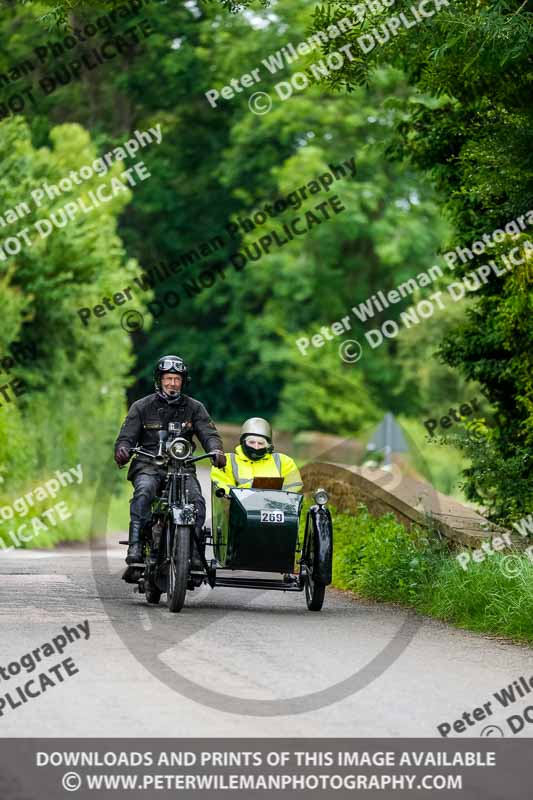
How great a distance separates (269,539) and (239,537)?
0.25 m

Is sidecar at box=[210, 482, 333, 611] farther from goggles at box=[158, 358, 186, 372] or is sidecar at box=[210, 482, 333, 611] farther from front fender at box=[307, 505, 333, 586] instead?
goggles at box=[158, 358, 186, 372]

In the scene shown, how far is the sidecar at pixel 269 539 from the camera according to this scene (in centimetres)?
1316

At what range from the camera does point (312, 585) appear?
44.7ft

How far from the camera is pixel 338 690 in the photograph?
9.28 m

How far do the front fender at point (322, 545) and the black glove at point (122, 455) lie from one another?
1.65 m

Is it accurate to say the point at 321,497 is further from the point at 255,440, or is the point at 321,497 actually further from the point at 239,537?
the point at 255,440

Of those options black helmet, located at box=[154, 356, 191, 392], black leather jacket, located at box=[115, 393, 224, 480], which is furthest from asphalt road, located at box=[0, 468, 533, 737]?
black helmet, located at box=[154, 356, 191, 392]

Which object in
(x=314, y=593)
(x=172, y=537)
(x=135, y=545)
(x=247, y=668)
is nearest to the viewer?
(x=247, y=668)

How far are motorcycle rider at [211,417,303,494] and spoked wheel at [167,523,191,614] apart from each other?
1233mm

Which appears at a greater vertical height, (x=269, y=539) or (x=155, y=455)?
(x=155, y=455)

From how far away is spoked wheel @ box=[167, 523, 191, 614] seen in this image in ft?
41.1

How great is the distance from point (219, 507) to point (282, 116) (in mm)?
38100

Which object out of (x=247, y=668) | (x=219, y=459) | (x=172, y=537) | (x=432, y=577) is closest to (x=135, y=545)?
(x=172, y=537)
